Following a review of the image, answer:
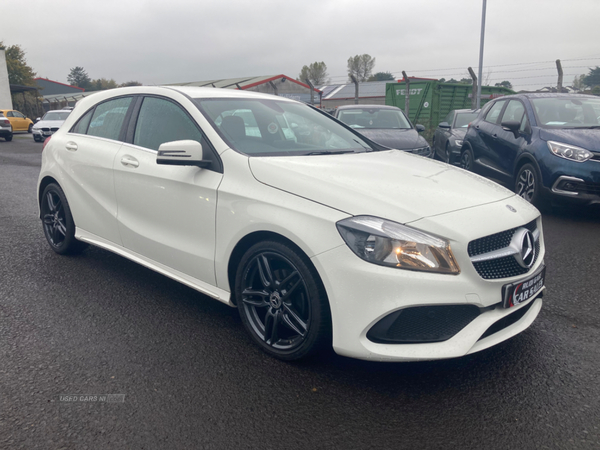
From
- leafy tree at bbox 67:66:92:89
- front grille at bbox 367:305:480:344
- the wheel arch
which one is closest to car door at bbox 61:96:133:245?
the wheel arch

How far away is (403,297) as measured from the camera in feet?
7.94

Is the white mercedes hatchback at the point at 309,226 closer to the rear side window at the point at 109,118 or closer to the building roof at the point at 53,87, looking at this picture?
the rear side window at the point at 109,118

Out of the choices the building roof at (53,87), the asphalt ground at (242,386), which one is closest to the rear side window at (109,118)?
the asphalt ground at (242,386)

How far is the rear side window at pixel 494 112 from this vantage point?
8047 mm

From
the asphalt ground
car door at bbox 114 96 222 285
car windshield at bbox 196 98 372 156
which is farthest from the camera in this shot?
car windshield at bbox 196 98 372 156

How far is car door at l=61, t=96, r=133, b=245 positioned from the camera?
13.2 ft

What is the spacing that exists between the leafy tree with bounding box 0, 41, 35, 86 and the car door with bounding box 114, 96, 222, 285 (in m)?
79.3

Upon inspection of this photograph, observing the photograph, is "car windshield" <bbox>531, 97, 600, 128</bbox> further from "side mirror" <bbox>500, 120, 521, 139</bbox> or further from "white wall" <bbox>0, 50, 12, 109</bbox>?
"white wall" <bbox>0, 50, 12, 109</bbox>

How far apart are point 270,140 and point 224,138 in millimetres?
370

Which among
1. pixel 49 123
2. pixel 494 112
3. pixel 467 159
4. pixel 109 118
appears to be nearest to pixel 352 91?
pixel 49 123

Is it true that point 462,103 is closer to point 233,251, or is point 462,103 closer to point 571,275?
point 571,275

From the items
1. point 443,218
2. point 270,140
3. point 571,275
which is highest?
point 270,140

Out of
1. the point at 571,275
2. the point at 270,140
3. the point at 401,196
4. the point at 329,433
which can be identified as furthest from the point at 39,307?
the point at 571,275

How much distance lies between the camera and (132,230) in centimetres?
381
